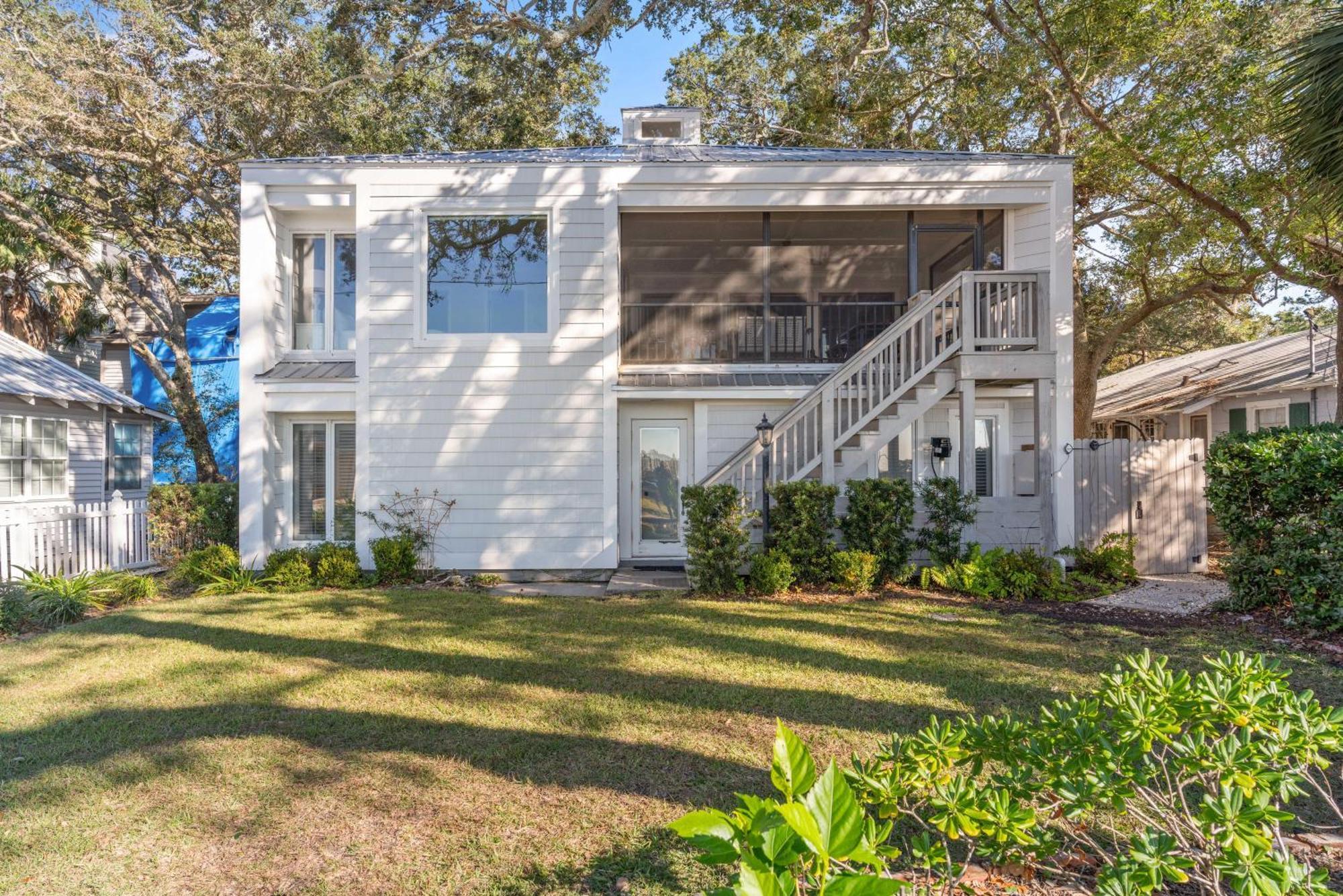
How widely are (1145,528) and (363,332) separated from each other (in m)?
10.9

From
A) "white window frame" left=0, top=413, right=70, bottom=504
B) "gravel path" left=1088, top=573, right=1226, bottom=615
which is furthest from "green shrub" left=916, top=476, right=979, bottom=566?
"white window frame" left=0, top=413, right=70, bottom=504

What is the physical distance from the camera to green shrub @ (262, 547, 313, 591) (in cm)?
838

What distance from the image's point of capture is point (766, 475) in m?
8.21

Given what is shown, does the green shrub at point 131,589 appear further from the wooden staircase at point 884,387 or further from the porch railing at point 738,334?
the wooden staircase at point 884,387

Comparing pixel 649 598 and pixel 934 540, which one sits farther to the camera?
pixel 934 540

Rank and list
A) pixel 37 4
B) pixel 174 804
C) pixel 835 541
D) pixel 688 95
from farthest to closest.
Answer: pixel 688 95
pixel 37 4
pixel 835 541
pixel 174 804

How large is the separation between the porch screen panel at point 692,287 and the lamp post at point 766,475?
213 cm

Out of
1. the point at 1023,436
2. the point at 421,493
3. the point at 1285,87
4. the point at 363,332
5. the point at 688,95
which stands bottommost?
the point at 421,493

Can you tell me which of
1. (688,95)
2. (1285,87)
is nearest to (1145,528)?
(1285,87)

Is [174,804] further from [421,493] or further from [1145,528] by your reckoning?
[1145,528]

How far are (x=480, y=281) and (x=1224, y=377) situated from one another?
14.4m

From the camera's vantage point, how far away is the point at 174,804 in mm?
3152

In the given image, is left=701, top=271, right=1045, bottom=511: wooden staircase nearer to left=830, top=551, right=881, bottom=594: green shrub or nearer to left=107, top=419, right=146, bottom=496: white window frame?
left=830, top=551, right=881, bottom=594: green shrub

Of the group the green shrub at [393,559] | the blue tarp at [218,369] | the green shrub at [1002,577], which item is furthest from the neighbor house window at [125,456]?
the green shrub at [1002,577]
